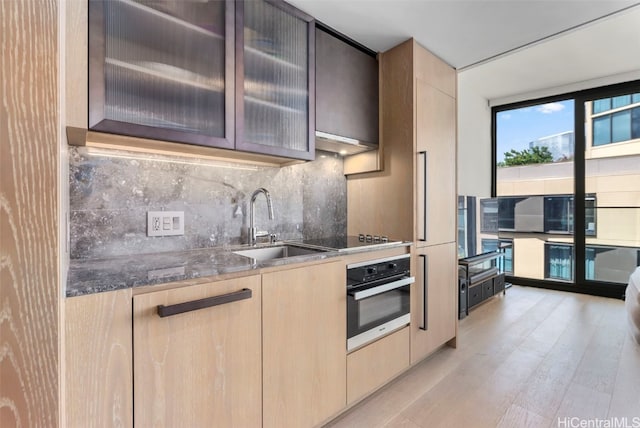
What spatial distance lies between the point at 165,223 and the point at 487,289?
3.48 m

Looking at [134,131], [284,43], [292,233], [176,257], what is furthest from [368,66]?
[176,257]

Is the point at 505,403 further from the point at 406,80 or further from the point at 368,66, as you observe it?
the point at 368,66

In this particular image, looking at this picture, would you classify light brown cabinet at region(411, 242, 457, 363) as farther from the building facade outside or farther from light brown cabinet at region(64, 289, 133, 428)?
the building facade outside

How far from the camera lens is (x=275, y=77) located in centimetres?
154

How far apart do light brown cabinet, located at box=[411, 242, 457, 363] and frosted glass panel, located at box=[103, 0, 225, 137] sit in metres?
1.53

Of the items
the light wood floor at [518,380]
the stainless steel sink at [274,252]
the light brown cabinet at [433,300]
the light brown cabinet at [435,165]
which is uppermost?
the light brown cabinet at [435,165]

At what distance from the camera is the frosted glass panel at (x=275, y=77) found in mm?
1448

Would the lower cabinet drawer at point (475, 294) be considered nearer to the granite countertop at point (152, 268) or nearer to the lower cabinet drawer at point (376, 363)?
the lower cabinet drawer at point (376, 363)

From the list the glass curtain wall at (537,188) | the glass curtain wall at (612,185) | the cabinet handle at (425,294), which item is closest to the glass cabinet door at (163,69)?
the cabinet handle at (425,294)

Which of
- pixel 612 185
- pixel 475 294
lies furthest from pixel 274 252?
pixel 612 185

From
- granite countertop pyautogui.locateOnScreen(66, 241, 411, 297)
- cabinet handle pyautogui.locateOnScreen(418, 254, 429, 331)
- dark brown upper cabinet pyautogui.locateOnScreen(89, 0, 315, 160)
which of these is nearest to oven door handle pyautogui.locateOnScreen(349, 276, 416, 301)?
cabinet handle pyautogui.locateOnScreen(418, 254, 429, 331)

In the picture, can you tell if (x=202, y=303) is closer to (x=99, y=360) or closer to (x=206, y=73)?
(x=99, y=360)

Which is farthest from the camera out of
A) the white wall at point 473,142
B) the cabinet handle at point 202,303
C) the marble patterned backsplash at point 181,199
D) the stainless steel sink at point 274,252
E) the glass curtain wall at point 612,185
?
the white wall at point 473,142

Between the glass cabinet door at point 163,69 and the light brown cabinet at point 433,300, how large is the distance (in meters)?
1.48
